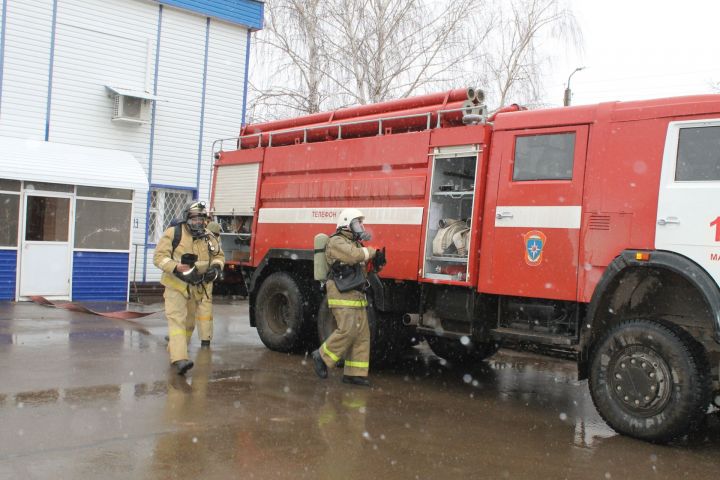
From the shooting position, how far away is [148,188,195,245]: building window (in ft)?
56.7

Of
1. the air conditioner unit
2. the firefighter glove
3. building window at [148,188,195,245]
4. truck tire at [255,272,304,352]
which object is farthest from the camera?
building window at [148,188,195,245]

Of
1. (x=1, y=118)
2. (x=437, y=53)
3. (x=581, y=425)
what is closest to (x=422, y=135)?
(x=581, y=425)

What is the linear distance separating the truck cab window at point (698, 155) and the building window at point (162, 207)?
43.0ft

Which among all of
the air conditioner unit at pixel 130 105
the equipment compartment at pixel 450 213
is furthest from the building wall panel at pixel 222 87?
the equipment compartment at pixel 450 213

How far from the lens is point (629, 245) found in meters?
6.04

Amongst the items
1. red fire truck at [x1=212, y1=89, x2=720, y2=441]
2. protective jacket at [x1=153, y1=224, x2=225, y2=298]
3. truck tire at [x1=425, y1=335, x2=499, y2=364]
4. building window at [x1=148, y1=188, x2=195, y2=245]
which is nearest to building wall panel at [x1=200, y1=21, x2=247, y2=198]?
building window at [x1=148, y1=188, x2=195, y2=245]

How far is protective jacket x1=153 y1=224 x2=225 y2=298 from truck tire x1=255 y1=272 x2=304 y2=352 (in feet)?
3.96

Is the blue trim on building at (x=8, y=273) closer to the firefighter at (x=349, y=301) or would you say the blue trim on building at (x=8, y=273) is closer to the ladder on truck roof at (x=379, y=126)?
the ladder on truck roof at (x=379, y=126)

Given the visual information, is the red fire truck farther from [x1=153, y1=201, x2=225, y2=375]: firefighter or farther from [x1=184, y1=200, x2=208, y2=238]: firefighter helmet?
[x1=184, y1=200, x2=208, y2=238]: firefighter helmet

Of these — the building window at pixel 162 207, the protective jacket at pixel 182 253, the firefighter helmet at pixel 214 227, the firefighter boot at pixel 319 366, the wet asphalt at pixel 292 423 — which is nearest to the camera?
Answer: the wet asphalt at pixel 292 423

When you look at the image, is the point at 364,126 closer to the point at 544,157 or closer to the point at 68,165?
the point at 544,157

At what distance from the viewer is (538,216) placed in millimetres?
Result: 6699

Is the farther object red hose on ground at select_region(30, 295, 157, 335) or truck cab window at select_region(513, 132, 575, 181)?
red hose on ground at select_region(30, 295, 157, 335)

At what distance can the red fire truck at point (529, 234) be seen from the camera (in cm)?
573
